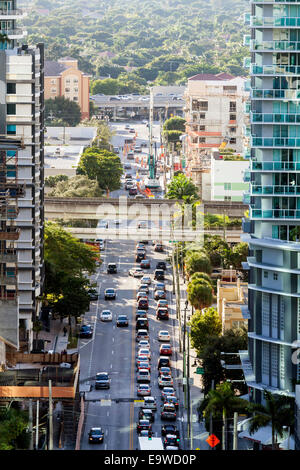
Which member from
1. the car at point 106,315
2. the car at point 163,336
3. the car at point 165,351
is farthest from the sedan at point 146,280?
the car at point 165,351

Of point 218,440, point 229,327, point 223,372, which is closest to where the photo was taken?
point 218,440

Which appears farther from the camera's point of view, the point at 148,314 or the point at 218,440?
the point at 148,314

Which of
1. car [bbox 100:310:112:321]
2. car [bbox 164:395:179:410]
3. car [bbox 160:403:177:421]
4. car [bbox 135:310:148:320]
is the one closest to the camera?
car [bbox 160:403:177:421]

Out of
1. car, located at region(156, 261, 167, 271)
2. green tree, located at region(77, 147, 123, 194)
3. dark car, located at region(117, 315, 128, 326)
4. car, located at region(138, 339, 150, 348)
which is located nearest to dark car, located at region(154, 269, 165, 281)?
car, located at region(156, 261, 167, 271)

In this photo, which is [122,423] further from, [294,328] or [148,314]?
[148,314]

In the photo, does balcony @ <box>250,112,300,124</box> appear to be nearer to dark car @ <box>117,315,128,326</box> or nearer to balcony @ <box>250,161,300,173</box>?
balcony @ <box>250,161,300,173</box>

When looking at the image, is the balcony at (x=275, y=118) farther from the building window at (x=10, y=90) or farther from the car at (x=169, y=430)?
the building window at (x=10, y=90)

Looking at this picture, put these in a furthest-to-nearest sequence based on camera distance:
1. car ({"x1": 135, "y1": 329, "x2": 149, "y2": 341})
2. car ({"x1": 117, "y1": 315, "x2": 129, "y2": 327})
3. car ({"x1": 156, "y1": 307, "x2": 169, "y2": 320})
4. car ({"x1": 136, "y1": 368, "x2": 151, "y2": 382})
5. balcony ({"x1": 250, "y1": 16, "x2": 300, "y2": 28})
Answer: car ({"x1": 156, "y1": 307, "x2": 169, "y2": 320}), car ({"x1": 117, "y1": 315, "x2": 129, "y2": 327}), car ({"x1": 135, "y1": 329, "x2": 149, "y2": 341}), car ({"x1": 136, "y1": 368, "x2": 151, "y2": 382}), balcony ({"x1": 250, "y1": 16, "x2": 300, "y2": 28})
